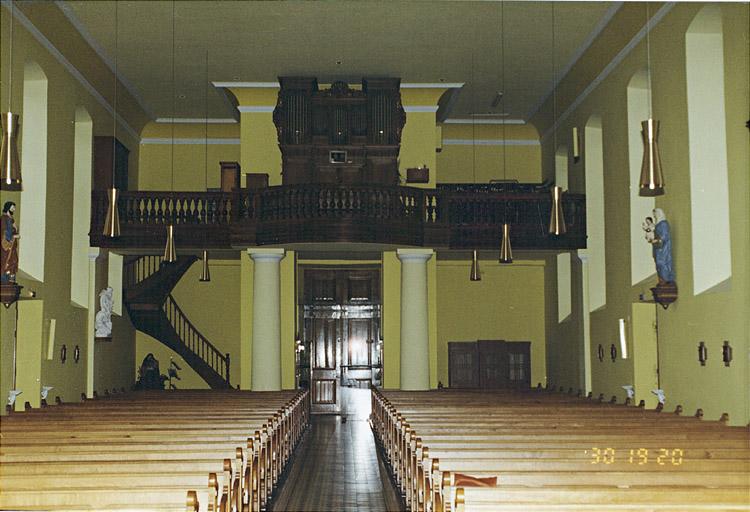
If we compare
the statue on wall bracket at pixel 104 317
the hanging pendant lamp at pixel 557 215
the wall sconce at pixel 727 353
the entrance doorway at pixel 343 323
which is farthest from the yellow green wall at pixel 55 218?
the wall sconce at pixel 727 353

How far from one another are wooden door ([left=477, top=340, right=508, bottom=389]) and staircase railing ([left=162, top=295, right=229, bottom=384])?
6.79m

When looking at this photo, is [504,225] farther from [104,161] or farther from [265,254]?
[104,161]

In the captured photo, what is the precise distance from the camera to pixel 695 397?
14320mm

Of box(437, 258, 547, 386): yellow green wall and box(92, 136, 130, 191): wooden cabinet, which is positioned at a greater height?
box(92, 136, 130, 191): wooden cabinet

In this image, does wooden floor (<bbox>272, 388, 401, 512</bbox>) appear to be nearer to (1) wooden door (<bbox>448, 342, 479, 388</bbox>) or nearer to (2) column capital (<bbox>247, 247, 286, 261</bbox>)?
(2) column capital (<bbox>247, 247, 286, 261</bbox>)

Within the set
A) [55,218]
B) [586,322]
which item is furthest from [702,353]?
[55,218]

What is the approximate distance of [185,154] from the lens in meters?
26.1

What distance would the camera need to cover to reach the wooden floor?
1102 cm

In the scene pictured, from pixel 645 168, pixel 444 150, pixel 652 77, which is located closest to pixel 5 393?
pixel 645 168

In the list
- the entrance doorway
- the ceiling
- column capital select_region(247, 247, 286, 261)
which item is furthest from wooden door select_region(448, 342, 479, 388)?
column capital select_region(247, 247, 286, 261)

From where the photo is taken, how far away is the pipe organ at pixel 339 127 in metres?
20.9

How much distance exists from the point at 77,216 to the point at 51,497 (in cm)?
1426

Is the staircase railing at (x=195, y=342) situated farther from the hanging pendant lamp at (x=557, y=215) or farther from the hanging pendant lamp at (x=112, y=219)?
the hanging pendant lamp at (x=557, y=215)

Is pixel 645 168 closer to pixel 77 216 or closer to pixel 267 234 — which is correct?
pixel 267 234
